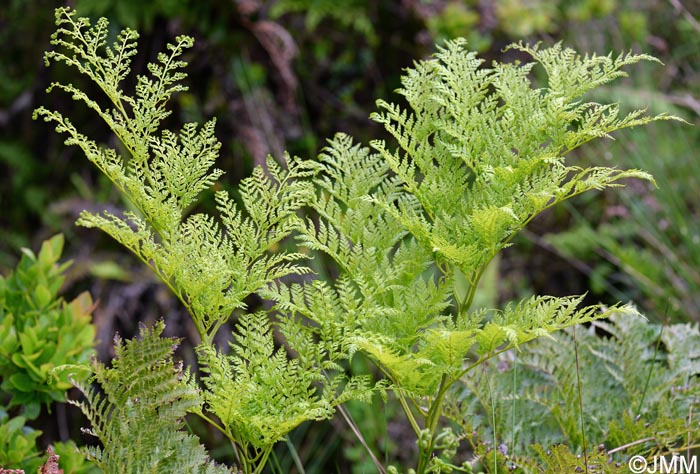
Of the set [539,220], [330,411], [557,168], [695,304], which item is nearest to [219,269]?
[330,411]

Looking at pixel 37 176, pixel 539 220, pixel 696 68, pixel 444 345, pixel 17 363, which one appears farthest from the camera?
pixel 696 68

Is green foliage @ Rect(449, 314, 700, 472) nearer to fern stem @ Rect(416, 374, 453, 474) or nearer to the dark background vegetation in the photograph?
fern stem @ Rect(416, 374, 453, 474)

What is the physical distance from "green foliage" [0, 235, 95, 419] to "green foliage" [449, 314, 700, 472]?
639 mm

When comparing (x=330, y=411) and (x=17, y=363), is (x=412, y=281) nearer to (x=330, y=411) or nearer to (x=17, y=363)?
(x=330, y=411)

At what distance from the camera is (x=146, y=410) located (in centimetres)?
100

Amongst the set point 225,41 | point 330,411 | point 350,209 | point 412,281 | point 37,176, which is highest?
point 225,41

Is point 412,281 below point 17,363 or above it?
above

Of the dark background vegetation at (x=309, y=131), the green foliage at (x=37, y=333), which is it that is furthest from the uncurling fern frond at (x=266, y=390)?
the dark background vegetation at (x=309, y=131)

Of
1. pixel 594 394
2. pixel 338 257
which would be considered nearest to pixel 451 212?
pixel 338 257

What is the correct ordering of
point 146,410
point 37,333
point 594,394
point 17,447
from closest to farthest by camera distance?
point 146,410 → point 17,447 → point 37,333 → point 594,394

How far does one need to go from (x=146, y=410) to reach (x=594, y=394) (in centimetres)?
82

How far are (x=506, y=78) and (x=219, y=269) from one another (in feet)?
1.52

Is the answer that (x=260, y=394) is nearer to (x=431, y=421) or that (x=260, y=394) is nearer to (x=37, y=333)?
(x=431, y=421)

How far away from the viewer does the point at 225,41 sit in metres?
2.92
